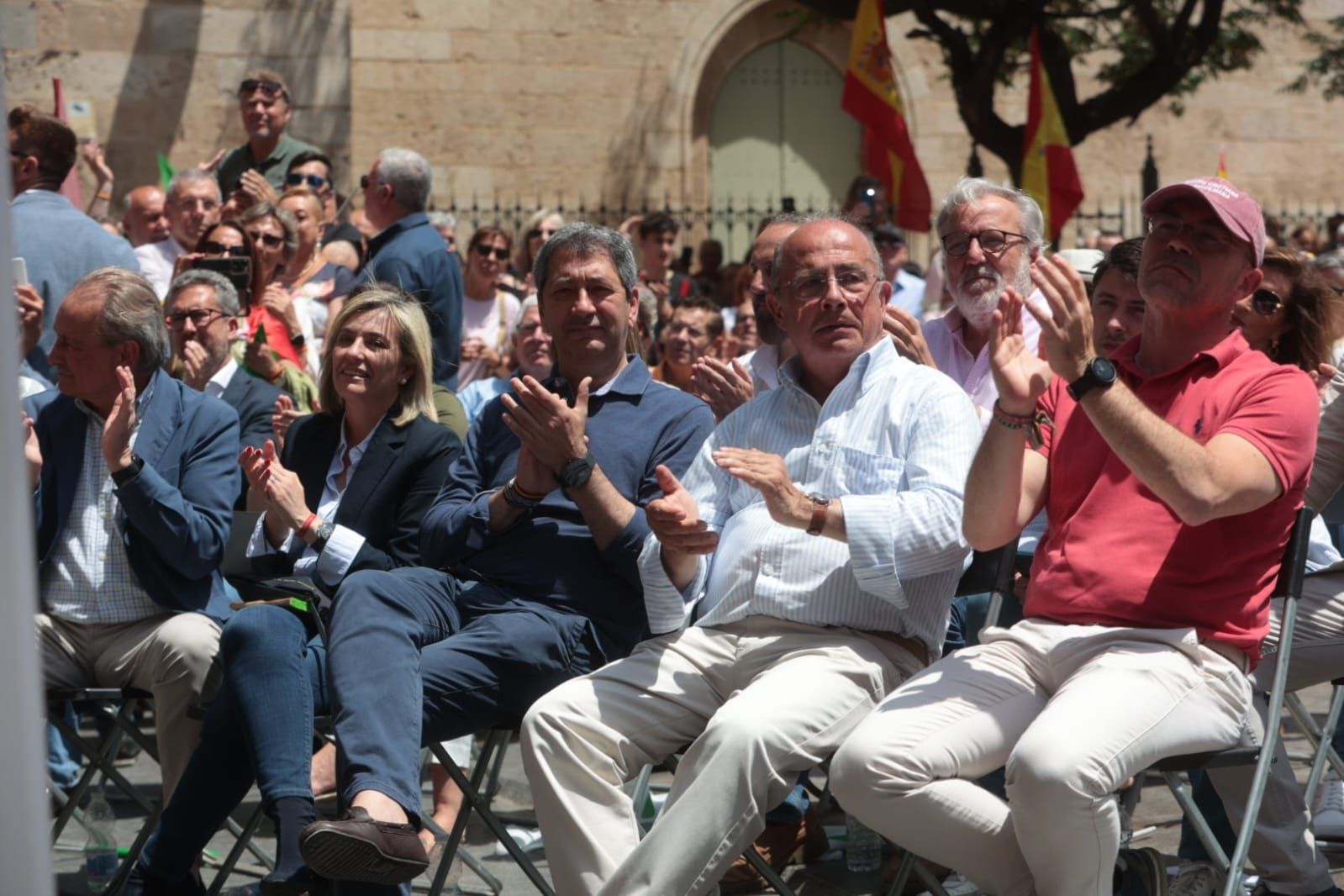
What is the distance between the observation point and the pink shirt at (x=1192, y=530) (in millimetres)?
3734

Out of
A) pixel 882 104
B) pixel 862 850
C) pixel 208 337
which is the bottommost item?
pixel 862 850

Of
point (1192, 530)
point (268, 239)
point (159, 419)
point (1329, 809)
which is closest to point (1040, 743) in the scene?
point (1192, 530)

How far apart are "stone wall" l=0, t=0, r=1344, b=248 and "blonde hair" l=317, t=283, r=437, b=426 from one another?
487 inches

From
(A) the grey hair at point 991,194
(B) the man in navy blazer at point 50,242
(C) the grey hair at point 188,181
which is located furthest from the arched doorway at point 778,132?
(A) the grey hair at point 991,194

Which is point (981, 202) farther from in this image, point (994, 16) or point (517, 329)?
point (994, 16)

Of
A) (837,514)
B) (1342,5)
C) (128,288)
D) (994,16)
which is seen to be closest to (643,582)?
(837,514)

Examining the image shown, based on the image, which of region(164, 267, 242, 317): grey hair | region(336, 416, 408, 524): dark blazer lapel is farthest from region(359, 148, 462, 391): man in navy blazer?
region(336, 416, 408, 524): dark blazer lapel

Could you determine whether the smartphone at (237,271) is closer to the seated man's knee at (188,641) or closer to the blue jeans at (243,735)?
the seated man's knee at (188,641)

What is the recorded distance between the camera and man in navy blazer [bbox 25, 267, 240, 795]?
4.82m

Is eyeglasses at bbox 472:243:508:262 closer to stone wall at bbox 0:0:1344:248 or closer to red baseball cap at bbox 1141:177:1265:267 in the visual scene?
red baseball cap at bbox 1141:177:1265:267

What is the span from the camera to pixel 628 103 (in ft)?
59.0

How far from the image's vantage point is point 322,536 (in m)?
4.85

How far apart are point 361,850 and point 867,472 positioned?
1.51 metres

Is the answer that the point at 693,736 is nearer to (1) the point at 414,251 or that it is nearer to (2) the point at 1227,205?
(2) the point at 1227,205
